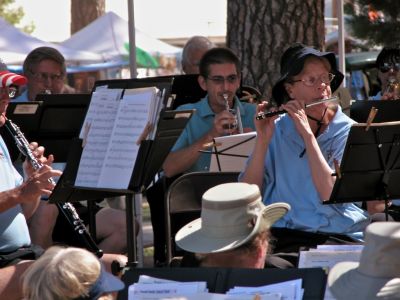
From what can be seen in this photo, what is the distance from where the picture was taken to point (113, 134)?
4.62 meters

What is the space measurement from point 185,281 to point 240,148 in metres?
2.19

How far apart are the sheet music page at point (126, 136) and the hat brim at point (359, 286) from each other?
191 cm

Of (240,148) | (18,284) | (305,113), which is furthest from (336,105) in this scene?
(18,284)

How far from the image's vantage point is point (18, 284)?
15.1 ft

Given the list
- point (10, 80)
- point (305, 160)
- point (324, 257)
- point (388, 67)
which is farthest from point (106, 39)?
point (324, 257)

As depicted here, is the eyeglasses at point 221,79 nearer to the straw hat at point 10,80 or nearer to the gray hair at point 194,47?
the straw hat at point 10,80

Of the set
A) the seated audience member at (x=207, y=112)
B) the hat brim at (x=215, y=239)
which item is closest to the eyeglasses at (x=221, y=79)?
the seated audience member at (x=207, y=112)

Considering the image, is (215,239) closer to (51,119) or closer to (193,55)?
(51,119)

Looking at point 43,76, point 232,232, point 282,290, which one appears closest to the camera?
point 282,290

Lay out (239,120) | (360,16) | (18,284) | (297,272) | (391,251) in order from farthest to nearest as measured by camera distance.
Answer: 1. (360,16)
2. (239,120)
3. (18,284)
4. (297,272)
5. (391,251)

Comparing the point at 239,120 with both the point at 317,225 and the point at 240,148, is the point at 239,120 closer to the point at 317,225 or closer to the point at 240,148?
the point at 240,148

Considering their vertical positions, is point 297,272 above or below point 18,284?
above

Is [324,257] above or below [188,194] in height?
above

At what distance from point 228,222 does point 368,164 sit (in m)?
1.48
